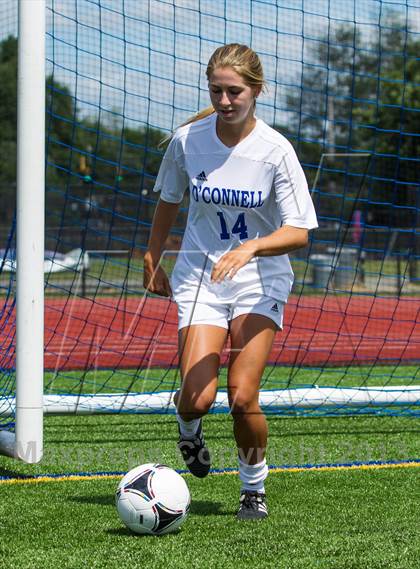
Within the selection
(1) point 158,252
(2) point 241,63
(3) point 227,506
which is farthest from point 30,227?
(3) point 227,506

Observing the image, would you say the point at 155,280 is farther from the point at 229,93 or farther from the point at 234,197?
the point at 229,93

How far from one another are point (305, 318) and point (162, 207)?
1149 centimetres

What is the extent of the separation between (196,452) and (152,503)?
74cm

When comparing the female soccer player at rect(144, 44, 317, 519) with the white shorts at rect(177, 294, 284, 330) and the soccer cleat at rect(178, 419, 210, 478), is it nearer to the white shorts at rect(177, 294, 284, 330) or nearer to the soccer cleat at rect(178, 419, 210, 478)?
the white shorts at rect(177, 294, 284, 330)

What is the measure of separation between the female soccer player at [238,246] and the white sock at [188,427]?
0.28 ft

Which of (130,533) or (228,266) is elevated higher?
(228,266)

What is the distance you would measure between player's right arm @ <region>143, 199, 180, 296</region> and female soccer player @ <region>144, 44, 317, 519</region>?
25mm

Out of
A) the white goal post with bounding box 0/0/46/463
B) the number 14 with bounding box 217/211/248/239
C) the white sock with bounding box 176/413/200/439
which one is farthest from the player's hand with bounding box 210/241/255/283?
the white goal post with bounding box 0/0/46/463

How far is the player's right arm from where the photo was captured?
4.48 m

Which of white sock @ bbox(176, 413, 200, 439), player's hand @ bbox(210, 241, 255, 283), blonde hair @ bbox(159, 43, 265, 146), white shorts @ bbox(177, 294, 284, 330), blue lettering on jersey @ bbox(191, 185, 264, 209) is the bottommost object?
white sock @ bbox(176, 413, 200, 439)

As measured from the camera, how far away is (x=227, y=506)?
15.0 ft

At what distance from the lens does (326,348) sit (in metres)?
11.4

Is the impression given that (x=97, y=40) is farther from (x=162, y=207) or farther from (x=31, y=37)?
(x=162, y=207)

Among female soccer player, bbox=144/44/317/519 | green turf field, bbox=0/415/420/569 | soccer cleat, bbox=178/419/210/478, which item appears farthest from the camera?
soccer cleat, bbox=178/419/210/478
